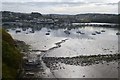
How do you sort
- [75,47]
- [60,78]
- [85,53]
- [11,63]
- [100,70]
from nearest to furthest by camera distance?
[11,63]
[60,78]
[100,70]
[85,53]
[75,47]

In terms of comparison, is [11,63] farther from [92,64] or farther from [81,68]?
[92,64]

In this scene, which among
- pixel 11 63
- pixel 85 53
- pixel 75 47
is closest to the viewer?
pixel 11 63

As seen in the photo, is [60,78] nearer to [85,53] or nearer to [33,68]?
[33,68]

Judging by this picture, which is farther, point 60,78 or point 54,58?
point 54,58

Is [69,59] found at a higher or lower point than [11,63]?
lower

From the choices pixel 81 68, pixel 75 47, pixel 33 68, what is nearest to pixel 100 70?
pixel 81 68

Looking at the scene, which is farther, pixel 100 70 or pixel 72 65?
pixel 72 65

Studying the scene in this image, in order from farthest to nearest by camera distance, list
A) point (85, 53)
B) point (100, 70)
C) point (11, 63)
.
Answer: point (85, 53) < point (100, 70) < point (11, 63)

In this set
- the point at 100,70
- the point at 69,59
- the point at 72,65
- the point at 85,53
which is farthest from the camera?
the point at 85,53

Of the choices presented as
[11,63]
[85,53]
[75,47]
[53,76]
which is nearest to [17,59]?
[11,63]
